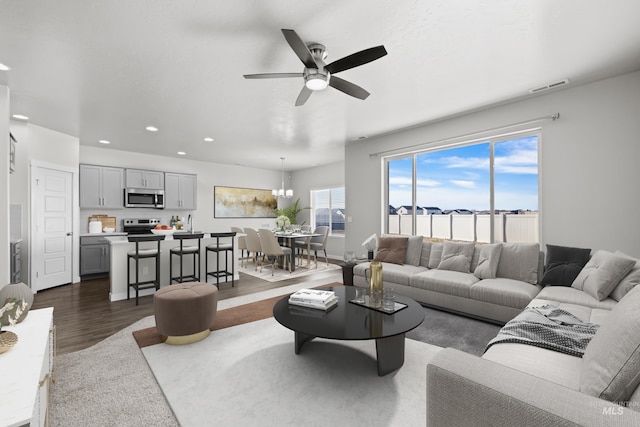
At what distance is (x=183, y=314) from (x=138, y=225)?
4707 millimetres

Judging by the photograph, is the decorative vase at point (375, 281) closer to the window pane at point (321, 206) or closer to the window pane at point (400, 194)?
the window pane at point (400, 194)

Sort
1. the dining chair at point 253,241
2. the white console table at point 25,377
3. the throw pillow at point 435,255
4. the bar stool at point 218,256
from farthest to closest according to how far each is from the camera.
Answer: the dining chair at point 253,241
the bar stool at point 218,256
the throw pillow at point 435,255
the white console table at point 25,377

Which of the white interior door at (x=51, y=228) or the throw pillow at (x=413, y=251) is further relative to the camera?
the white interior door at (x=51, y=228)

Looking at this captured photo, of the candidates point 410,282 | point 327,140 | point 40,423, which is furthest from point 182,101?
point 410,282

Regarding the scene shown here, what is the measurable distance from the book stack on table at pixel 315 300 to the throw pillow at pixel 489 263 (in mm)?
2013

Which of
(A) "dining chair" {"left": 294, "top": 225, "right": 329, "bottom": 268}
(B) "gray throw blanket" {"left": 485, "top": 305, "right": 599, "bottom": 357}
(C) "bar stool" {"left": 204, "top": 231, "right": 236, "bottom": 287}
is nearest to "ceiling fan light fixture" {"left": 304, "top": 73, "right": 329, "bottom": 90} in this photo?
(B) "gray throw blanket" {"left": 485, "top": 305, "right": 599, "bottom": 357}

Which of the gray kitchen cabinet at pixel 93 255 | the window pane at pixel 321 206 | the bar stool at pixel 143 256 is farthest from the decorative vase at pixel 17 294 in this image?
the window pane at pixel 321 206

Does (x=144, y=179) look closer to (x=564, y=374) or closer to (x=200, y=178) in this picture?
(x=200, y=178)

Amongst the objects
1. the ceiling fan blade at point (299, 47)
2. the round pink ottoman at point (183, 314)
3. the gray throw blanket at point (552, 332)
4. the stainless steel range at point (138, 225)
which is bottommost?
the round pink ottoman at point (183, 314)

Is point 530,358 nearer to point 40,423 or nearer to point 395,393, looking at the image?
point 395,393

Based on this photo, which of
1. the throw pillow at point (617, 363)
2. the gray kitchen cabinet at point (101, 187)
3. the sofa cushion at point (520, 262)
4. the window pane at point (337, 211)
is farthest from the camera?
the window pane at point (337, 211)

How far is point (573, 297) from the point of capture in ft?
8.31

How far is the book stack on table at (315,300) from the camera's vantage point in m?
2.40

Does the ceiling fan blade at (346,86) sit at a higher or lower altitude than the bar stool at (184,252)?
higher
